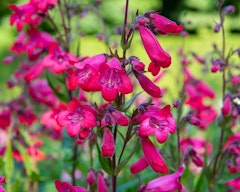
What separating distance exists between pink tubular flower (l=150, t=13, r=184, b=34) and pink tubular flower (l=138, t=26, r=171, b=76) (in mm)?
36

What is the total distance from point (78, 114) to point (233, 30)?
19498mm

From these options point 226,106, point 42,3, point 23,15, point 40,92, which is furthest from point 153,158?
point 40,92

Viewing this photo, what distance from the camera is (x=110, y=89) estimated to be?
2.02 metres

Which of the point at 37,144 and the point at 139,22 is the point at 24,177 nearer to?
the point at 37,144

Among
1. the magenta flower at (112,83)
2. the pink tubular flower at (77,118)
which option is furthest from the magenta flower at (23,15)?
the magenta flower at (112,83)

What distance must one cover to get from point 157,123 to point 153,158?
0.46ft

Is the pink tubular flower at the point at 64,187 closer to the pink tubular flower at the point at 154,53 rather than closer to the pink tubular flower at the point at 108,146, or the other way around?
the pink tubular flower at the point at 108,146

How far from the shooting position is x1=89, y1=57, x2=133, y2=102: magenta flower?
201 cm

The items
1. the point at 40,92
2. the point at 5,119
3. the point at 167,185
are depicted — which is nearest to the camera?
the point at 167,185

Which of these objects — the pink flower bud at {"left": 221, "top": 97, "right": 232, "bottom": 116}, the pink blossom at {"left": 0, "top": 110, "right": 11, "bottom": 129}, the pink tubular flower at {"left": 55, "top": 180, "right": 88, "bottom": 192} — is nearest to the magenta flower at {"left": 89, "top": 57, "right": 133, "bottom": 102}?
the pink tubular flower at {"left": 55, "top": 180, "right": 88, "bottom": 192}

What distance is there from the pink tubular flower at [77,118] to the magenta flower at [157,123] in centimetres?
17

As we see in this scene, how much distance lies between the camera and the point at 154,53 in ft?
6.78

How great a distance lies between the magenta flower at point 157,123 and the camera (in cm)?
199

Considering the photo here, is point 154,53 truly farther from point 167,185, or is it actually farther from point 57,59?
point 57,59
